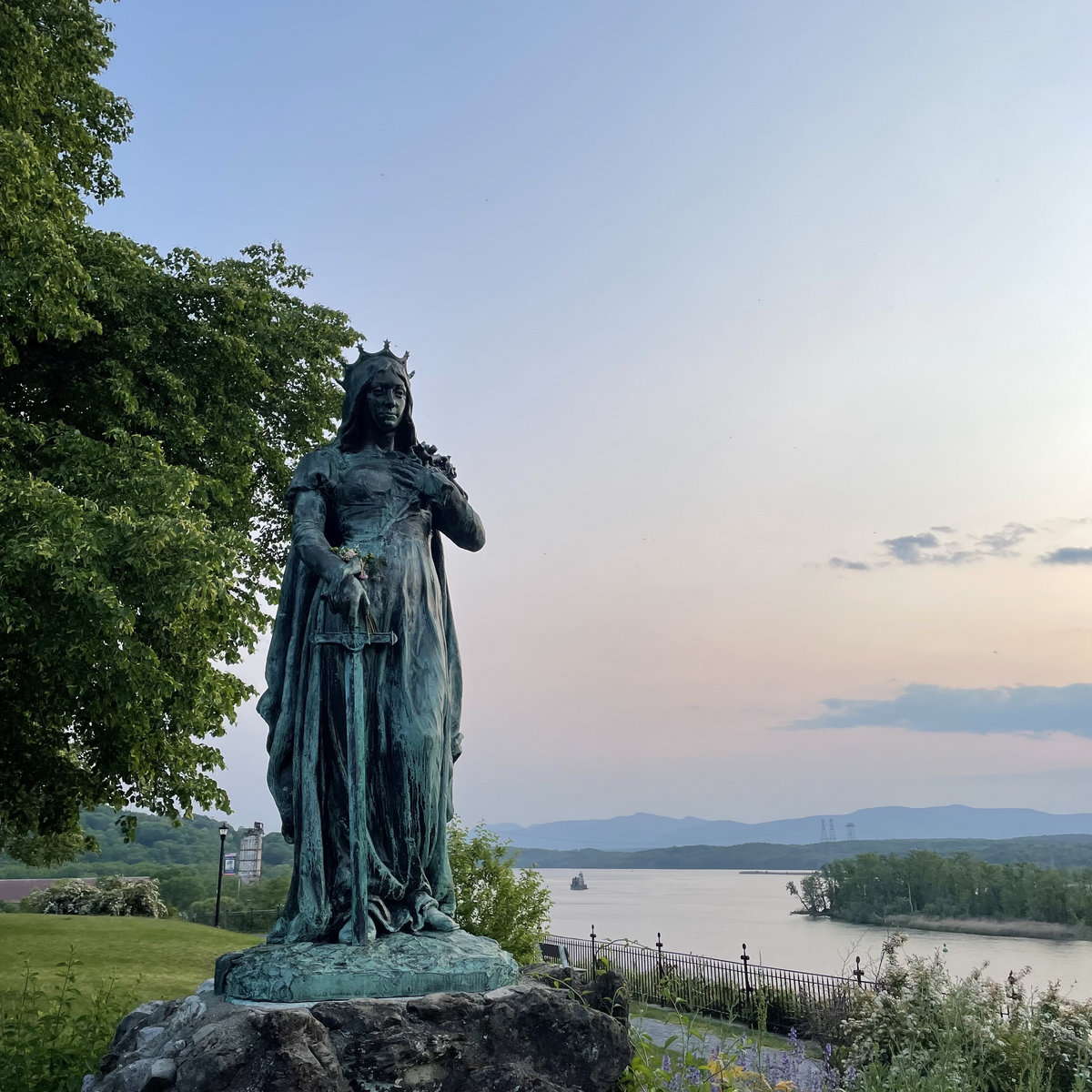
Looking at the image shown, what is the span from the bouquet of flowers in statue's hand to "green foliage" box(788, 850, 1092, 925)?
136 ft

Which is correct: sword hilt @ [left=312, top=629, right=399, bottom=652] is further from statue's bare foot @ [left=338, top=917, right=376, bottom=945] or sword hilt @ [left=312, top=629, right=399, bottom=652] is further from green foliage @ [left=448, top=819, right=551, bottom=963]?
green foliage @ [left=448, top=819, right=551, bottom=963]

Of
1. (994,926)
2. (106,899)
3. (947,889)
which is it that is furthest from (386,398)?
(947,889)

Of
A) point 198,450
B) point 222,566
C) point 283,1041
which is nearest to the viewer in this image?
point 283,1041

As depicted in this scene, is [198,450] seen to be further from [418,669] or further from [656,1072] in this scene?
[656,1072]

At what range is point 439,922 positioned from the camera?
12.8ft

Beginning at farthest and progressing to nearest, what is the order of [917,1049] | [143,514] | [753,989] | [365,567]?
[753,989], [143,514], [917,1049], [365,567]

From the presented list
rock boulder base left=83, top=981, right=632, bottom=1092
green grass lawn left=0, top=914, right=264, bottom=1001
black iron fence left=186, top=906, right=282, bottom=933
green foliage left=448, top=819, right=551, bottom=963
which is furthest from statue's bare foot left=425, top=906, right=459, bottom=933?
black iron fence left=186, top=906, right=282, bottom=933

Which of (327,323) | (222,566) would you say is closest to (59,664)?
(222,566)

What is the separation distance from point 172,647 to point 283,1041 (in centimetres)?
871

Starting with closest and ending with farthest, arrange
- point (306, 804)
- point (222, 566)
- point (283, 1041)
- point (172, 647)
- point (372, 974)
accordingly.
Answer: point (283, 1041), point (372, 974), point (306, 804), point (222, 566), point (172, 647)

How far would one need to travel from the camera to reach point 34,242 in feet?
33.9

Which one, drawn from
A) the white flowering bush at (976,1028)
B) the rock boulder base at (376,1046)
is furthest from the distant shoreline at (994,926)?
the rock boulder base at (376,1046)

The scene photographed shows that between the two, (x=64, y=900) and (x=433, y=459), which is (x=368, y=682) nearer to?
(x=433, y=459)

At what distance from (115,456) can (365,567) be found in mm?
7822
